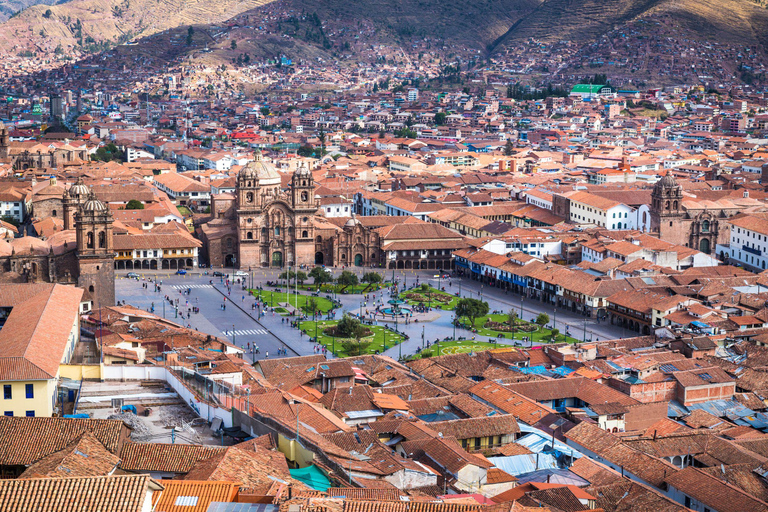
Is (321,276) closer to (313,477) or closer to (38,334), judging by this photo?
(38,334)

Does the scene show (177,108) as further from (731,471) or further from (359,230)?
(731,471)

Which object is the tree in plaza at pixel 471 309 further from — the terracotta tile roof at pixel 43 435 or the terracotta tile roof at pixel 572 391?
the terracotta tile roof at pixel 43 435

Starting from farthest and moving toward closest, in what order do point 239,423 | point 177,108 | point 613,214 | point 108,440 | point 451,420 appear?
1. point 177,108
2. point 613,214
3. point 451,420
4. point 239,423
5. point 108,440

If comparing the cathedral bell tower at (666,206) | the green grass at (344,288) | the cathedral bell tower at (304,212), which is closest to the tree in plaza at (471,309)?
the green grass at (344,288)

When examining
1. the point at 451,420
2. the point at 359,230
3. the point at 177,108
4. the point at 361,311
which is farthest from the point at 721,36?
the point at 451,420

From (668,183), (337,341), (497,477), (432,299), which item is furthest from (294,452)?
(668,183)

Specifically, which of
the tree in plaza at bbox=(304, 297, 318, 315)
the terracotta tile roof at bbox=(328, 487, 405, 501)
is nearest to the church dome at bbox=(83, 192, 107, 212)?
the tree in plaza at bbox=(304, 297, 318, 315)
